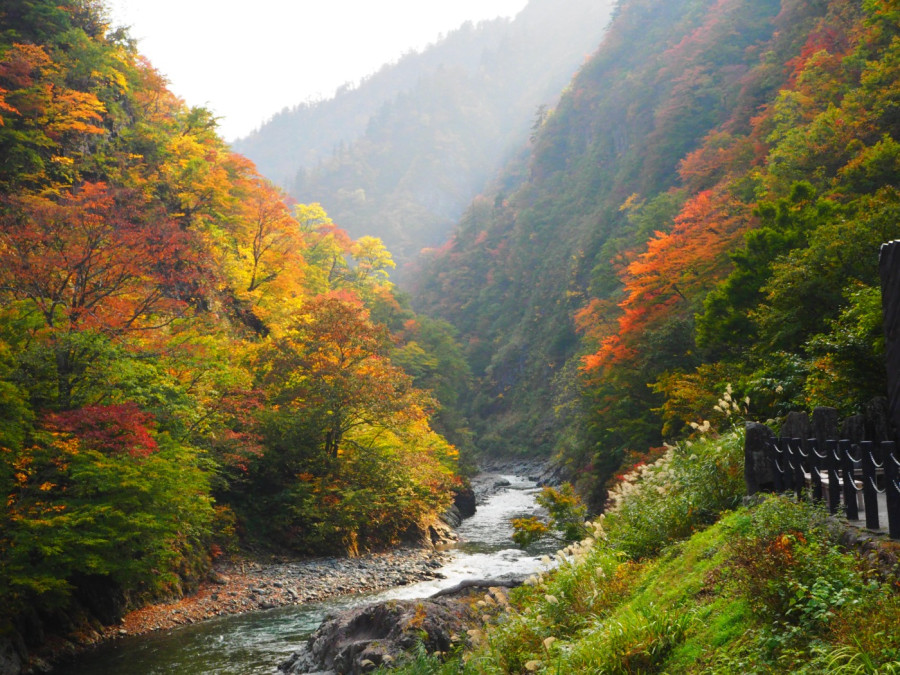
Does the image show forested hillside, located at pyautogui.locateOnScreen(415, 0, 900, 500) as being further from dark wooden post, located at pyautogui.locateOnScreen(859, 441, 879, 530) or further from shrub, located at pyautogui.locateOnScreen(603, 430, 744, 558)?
dark wooden post, located at pyautogui.locateOnScreen(859, 441, 879, 530)

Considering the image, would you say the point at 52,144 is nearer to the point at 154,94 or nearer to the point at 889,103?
the point at 154,94

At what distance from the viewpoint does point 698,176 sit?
40875 mm

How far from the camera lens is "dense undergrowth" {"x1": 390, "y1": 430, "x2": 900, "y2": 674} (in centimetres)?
394

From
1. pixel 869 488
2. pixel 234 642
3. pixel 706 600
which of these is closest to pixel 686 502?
pixel 706 600

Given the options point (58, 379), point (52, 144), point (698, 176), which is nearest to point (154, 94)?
point (52, 144)

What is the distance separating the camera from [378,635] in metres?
10.7

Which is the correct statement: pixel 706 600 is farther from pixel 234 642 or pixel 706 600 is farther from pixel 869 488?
pixel 234 642

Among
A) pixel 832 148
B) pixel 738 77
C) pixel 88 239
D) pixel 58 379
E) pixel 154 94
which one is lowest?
pixel 58 379

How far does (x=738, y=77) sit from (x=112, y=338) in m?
54.3

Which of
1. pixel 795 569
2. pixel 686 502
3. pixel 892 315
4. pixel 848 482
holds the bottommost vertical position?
pixel 686 502

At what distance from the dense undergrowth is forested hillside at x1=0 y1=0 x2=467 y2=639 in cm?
865

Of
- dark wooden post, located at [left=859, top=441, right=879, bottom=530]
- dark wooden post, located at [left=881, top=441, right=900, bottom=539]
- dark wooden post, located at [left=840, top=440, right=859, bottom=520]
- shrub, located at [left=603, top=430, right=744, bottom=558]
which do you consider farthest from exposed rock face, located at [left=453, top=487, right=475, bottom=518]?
dark wooden post, located at [left=881, top=441, right=900, bottom=539]

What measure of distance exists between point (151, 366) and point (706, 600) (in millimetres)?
14012

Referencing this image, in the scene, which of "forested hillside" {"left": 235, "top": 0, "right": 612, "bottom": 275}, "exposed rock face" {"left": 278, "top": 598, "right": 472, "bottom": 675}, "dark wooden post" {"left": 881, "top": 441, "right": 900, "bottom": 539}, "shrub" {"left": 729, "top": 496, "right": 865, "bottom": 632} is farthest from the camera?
"forested hillside" {"left": 235, "top": 0, "right": 612, "bottom": 275}
